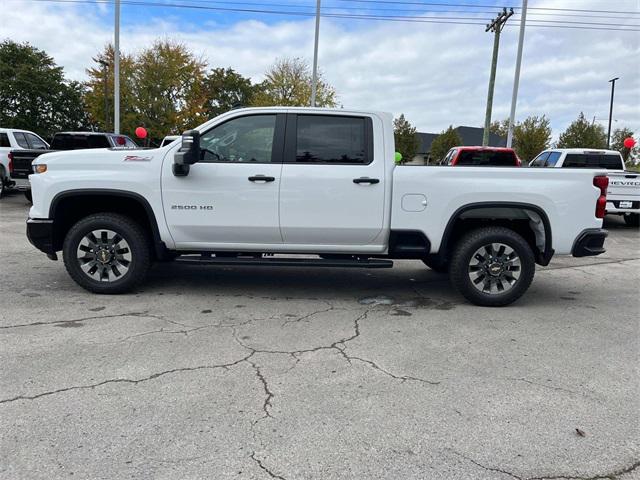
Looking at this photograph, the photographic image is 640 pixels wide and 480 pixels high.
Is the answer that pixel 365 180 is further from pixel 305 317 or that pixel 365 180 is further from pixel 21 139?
pixel 21 139

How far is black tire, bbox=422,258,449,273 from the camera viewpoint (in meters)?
5.53

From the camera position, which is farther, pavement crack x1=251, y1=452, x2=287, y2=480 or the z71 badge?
the z71 badge

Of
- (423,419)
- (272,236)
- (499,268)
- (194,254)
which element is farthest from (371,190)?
(423,419)

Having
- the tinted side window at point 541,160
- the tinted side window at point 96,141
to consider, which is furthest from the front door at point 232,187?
the tinted side window at point 541,160

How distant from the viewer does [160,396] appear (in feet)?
10.4

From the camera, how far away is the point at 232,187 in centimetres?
515

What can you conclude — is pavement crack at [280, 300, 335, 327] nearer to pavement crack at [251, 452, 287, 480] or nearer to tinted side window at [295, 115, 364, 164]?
tinted side window at [295, 115, 364, 164]

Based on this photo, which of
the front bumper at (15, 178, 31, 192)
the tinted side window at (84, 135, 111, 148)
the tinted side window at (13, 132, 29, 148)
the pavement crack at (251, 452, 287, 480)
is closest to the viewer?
the pavement crack at (251, 452, 287, 480)

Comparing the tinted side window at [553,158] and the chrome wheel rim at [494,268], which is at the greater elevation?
the tinted side window at [553,158]

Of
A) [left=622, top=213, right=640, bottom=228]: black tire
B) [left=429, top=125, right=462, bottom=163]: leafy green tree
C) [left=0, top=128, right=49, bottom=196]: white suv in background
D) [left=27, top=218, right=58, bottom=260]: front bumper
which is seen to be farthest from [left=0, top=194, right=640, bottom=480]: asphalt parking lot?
[left=429, top=125, right=462, bottom=163]: leafy green tree

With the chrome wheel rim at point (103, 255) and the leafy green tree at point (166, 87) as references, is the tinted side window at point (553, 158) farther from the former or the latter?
the leafy green tree at point (166, 87)

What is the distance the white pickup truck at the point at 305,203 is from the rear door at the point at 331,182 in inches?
0.4

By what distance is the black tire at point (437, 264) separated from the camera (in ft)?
18.1

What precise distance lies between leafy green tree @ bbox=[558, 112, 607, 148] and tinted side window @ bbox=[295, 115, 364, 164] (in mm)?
46788
